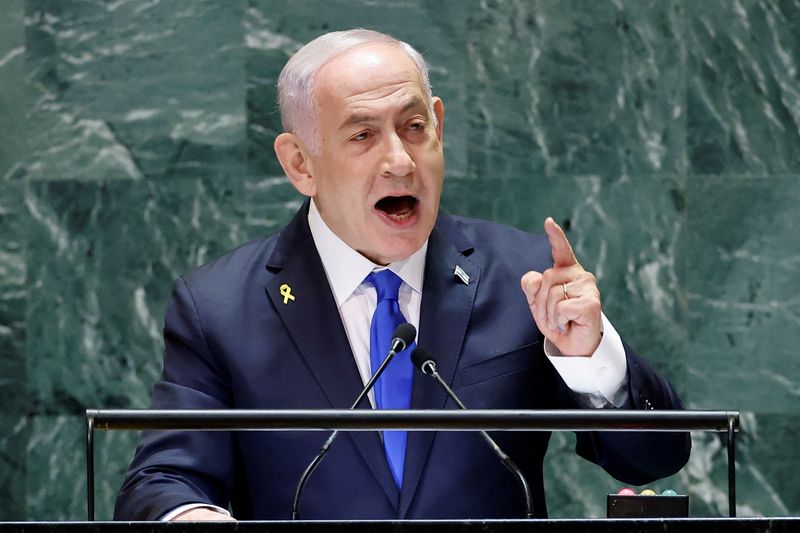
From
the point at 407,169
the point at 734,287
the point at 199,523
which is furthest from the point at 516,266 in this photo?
the point at 734,287

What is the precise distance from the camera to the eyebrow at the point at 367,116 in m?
2.96

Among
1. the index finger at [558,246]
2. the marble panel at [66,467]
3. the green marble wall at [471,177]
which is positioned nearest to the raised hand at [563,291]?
the index finger at [558,246]

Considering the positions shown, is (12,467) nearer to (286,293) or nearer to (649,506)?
(286,293)

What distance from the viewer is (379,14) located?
15.2ft

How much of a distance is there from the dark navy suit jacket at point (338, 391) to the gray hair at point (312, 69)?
0.77 ft

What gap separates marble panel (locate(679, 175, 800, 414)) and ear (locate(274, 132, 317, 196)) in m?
1.98

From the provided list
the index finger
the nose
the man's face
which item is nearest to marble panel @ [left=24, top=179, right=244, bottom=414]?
the man's face

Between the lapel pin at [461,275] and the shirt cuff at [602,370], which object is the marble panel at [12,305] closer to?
the lapel pin at [461,275]

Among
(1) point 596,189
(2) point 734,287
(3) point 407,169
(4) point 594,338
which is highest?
(3) point 407,169

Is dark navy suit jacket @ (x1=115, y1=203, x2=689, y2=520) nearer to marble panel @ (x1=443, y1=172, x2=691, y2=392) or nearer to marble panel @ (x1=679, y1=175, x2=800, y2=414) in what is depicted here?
marble panel @ (x1=443, y1=172, x2=691, y2=392)

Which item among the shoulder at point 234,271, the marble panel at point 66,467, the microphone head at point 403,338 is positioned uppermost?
the microphone head at point 403,338

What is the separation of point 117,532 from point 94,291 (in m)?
2.93

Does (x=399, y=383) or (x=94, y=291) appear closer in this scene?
(x=399, y=383)

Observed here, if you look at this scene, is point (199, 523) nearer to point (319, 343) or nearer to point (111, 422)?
point (111, 422)
